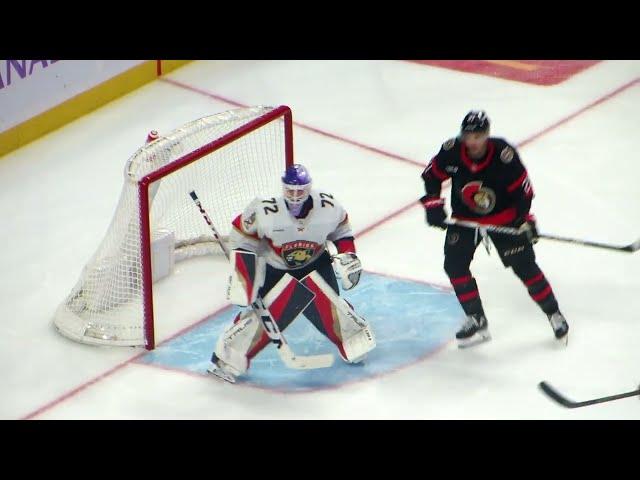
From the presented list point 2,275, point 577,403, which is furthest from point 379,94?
point 577,403

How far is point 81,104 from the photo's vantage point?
8.45 metres

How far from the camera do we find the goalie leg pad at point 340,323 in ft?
19.8

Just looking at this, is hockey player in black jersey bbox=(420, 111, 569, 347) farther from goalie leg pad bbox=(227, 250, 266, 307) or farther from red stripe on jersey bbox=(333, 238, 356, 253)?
goalie leg pad bbox=(227, 250, 266, 307)

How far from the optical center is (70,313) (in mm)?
6539

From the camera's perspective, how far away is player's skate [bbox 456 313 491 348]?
633 cm

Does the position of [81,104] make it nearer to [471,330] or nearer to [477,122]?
[471,330]

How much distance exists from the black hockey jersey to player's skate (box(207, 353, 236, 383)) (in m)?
0.99

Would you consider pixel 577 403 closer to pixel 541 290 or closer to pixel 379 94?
pixel 541 290

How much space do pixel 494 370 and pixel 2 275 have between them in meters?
2.18

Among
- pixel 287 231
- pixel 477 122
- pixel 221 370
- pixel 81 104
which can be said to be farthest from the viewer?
pixel 81 104

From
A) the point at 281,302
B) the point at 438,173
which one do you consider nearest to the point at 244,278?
the point at 281,302

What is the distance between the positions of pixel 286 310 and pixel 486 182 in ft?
2.85

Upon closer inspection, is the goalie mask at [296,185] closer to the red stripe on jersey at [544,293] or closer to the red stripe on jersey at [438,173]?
the red stripe on jersey at [438,173]

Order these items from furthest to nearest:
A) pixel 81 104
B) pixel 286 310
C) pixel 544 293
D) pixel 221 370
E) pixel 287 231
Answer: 1. pixel 81 104
2. pixel 544 293
3. pixel 221 370
4. pixel 286 310
5. pixel 287 231
